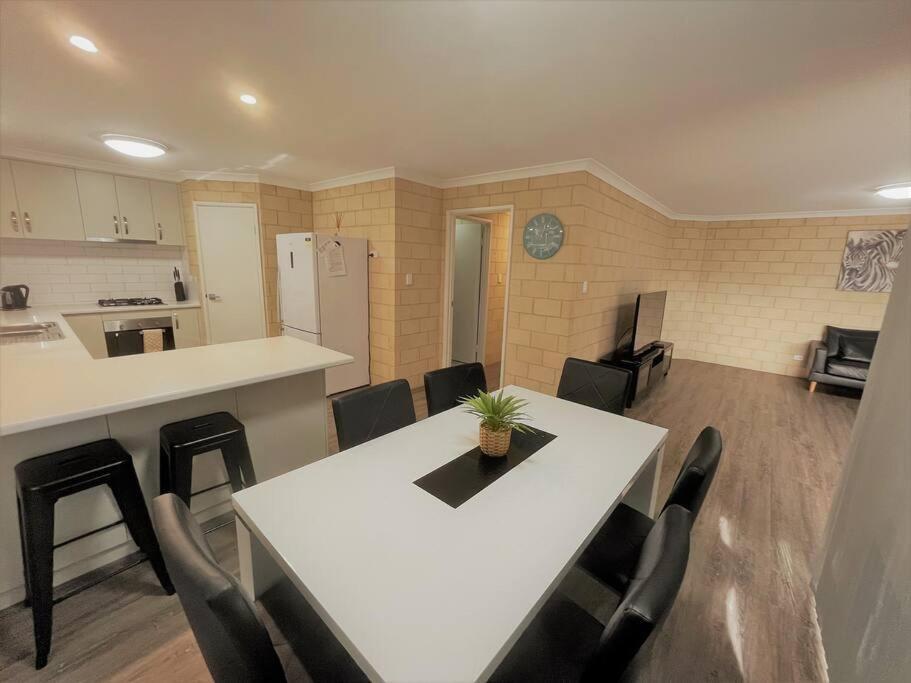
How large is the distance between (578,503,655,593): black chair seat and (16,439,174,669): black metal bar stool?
5.78ft

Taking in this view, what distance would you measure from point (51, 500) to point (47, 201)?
3771 mm

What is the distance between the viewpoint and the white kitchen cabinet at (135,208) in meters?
3.87

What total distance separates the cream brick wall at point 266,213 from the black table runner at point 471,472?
3671mm

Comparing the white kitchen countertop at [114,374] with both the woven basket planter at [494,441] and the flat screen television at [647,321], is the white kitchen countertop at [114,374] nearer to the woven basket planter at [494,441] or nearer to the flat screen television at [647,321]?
the woven basket planter at [494,441]

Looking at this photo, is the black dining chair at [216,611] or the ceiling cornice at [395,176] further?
the ceiling cornice at [395,176]

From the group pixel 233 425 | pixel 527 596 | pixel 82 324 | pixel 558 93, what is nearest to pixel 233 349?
pixel 233 425

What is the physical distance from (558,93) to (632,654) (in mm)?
2247

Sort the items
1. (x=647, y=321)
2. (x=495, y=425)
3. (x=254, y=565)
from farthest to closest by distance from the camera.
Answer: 1. (x=647, y=321)
2. (x=495, y=425)
3. (x=254, y=565)

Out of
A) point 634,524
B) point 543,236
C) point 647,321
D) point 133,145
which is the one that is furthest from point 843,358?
point 133,145

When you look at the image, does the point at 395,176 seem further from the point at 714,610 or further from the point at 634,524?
the point at 714,610

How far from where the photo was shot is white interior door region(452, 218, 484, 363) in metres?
4.88

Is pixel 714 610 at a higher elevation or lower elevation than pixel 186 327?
lower

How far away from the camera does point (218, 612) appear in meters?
0.63

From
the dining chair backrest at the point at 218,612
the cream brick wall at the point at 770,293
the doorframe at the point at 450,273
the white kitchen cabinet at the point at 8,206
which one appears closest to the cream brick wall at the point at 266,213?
the white kitchen cabinet at the point at 8,206
